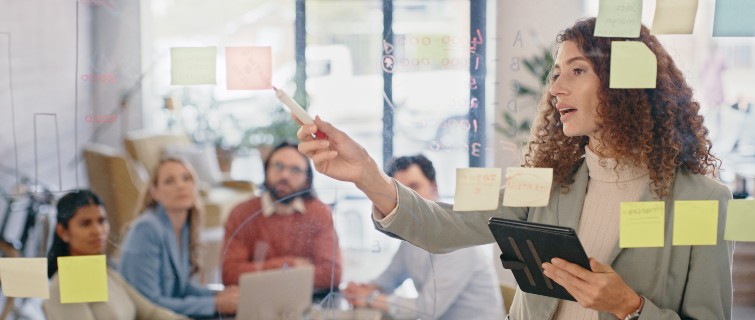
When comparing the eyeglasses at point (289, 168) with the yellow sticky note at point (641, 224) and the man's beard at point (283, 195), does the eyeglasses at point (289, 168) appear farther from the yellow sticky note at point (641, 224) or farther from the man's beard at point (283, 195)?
the yellow sticky note at point (641, 224)

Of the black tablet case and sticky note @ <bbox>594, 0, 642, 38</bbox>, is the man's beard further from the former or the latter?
sticky note @ <bbox>594, 0, 642, 38</bbox>

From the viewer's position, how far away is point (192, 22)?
1.92 m

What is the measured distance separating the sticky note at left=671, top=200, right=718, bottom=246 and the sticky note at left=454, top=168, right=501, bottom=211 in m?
0.36

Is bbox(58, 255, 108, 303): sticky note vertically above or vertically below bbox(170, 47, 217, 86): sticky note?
below

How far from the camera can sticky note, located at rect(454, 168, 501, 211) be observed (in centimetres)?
168

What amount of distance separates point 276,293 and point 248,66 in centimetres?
60

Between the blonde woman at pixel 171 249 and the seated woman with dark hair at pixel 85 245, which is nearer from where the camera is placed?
the seated woman with dark hair at pixel 85 245

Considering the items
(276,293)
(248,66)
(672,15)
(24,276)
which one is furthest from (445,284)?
(24,276)

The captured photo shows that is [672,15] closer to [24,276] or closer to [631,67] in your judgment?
[631,67]

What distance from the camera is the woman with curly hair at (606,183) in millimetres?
1447

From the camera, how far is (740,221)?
5.32ft

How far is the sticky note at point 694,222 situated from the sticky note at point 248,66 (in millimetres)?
962

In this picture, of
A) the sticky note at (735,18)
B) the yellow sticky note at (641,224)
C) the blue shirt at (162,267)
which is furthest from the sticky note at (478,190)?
the blue shirt at (162,267)

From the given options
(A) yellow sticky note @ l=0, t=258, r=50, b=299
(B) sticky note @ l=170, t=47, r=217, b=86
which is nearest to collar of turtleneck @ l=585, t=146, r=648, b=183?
(B) sticky note @ l=170, t=47, r=217, b=86
